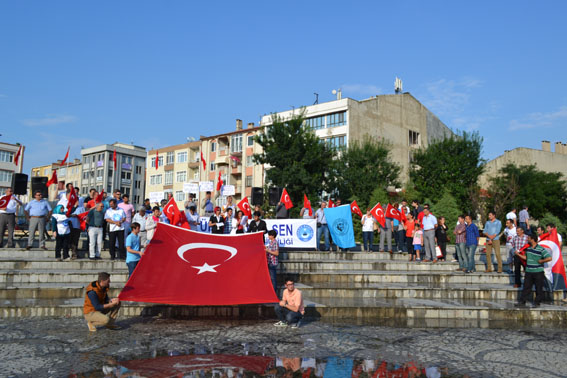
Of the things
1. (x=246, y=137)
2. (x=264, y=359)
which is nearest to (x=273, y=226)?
(x=264, y=359)

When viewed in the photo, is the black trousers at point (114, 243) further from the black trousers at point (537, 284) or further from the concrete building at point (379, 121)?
the concrete building at point (379, 121)

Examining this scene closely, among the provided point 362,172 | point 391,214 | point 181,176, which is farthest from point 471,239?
point 181,176

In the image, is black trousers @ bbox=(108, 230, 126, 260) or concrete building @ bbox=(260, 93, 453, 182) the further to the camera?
concrete building @ bbox=(260, 93, 453, 182)

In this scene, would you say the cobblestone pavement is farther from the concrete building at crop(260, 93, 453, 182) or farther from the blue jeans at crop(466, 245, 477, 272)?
the concrete building at crop(260, 93, 453, 182)

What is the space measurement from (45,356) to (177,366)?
204cm

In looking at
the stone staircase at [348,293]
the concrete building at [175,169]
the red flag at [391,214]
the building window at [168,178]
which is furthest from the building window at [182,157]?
the red flag at [391,214]

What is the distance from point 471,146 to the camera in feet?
144

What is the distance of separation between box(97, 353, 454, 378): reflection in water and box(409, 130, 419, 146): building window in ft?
180

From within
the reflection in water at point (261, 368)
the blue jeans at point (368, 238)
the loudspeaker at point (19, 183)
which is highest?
the loudspeaker at point (19, 183)

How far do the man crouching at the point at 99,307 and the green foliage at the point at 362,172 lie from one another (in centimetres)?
3364

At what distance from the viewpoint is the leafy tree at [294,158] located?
3894cm

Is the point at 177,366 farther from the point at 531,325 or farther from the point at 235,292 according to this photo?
the point at 531,325

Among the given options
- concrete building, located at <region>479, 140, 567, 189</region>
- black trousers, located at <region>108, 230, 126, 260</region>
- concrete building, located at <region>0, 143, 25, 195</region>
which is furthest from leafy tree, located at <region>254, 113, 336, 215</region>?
concrete building, located at <region>0, 143, 25, 195</region>

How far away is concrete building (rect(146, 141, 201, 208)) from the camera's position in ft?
253
